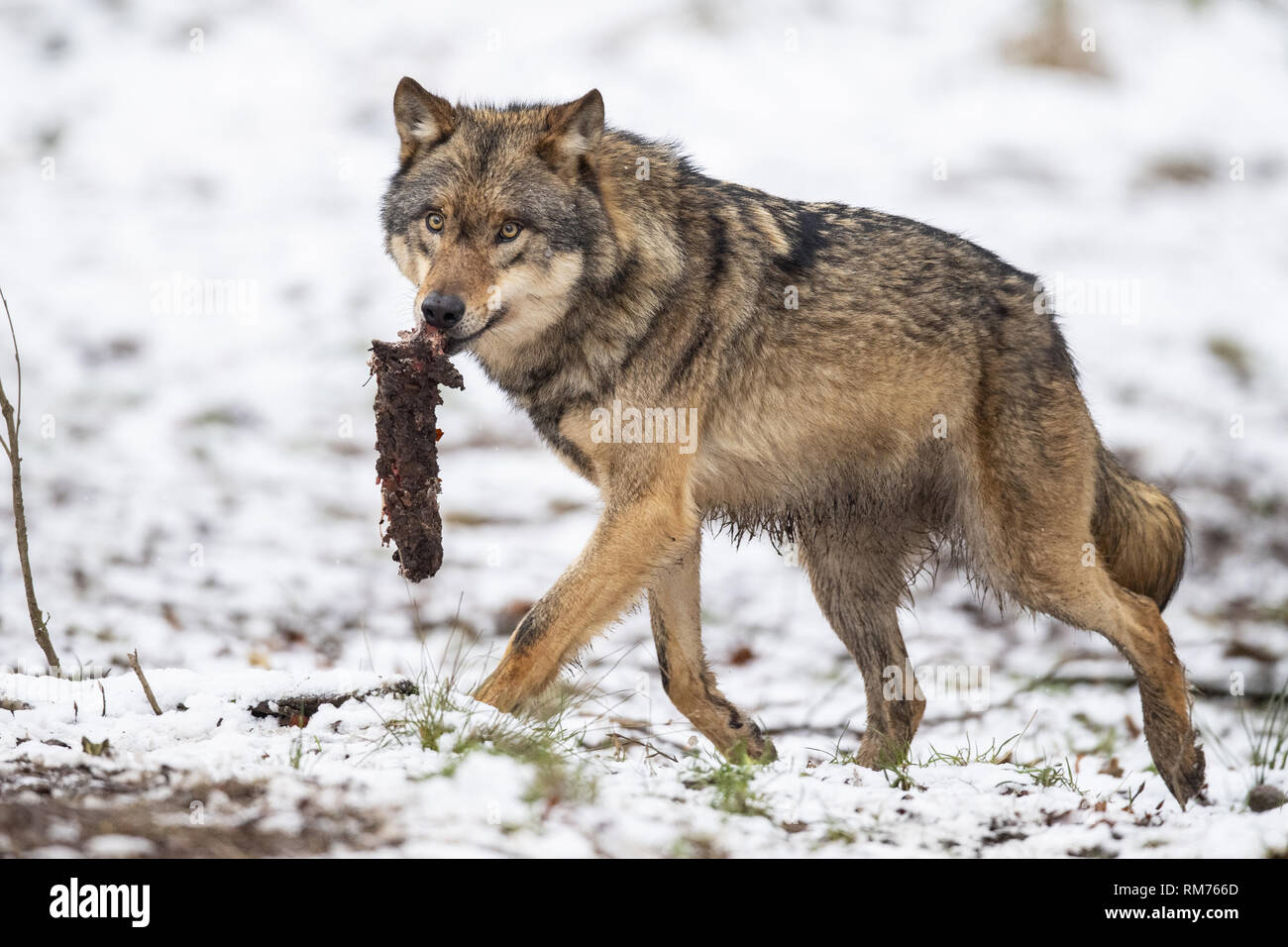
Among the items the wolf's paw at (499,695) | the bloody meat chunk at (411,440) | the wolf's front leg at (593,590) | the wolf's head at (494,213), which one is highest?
the wolf's head at (494,213)

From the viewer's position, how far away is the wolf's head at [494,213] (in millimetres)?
4379

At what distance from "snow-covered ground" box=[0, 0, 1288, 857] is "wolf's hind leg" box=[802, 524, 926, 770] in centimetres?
54

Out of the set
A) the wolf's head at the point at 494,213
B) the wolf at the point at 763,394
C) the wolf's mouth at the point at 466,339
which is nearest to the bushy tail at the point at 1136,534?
the wolf at the point at 763,394

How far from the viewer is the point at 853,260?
204 inches

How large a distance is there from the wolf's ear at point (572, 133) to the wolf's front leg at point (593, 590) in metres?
1.31

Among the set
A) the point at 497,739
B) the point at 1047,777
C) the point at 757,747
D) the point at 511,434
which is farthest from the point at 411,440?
the point at 511,434

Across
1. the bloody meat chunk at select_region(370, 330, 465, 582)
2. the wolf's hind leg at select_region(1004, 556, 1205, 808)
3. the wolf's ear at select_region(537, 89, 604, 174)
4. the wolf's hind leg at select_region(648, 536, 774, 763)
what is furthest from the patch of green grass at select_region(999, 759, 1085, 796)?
the wolf's ear at select_region(537, 89, 604, 174)

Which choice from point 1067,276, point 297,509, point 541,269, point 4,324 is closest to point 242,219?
point 4,324

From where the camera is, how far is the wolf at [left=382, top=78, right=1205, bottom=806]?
15.0 feet

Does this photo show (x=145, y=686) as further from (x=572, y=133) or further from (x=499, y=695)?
(x=572, y=133)

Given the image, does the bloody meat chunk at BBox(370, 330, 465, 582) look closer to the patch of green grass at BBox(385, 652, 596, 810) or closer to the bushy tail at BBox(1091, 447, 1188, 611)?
the patch of green grass at BBox(385, 652, 596, 810)

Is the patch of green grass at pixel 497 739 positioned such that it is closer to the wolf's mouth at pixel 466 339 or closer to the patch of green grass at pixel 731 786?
the patch of green grass at pixel 731 786

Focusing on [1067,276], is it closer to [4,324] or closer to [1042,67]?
[1042,67]

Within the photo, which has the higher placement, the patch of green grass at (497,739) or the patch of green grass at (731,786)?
the patch of green grass at (497,739)
